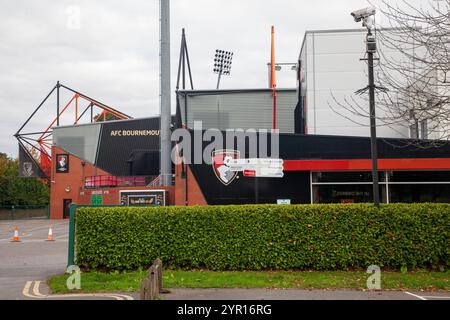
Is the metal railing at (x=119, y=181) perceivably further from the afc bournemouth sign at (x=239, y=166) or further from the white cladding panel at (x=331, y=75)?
the afc bournemouth sign at (x=239, y=166)

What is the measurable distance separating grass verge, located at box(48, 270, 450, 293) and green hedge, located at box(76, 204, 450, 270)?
37cm

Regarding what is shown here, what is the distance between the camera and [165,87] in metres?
33.3

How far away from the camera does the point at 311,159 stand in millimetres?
23156

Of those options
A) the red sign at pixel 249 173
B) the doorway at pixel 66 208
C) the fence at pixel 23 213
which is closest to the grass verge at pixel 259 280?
the red sign at pixel 249 173

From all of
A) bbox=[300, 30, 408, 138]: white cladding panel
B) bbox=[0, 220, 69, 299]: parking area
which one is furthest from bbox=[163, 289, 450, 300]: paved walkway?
bbox=[300, 30, 408, 138]: white cladding panel

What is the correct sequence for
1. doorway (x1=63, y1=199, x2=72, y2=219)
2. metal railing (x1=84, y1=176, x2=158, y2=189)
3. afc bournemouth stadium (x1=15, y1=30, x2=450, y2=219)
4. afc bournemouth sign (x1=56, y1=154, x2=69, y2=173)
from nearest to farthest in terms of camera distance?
afc bournemouth stadium (x1=15, y1=30, x2=450, y2=219), metal railing (x1=84, y1=176, x2=158, y2=189), afc bournemouth sign (x1=56, y1=154, x2=69, y2=173), doorway (x1=63, y1=199, x2=72, y2=219)

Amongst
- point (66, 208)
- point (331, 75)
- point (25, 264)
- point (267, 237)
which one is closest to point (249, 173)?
point (331, 75)

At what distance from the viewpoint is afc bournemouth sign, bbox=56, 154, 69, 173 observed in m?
56.2

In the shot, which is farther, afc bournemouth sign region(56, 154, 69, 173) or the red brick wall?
afc bournemouth sign region(56, 154, 69, 173)

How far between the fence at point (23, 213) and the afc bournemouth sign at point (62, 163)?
6603 mm

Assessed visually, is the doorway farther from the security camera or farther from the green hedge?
the security camera

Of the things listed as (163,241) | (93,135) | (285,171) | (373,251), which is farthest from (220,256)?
(93,135)

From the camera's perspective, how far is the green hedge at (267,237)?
1310 centimetres
